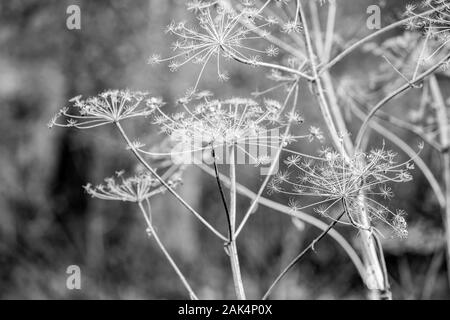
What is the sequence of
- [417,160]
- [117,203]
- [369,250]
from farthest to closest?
[117,203], [417,160], [369,250]

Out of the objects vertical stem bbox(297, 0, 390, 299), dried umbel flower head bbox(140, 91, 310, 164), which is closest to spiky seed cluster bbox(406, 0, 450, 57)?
vertical stem bbox(297, 0, 390, 299)

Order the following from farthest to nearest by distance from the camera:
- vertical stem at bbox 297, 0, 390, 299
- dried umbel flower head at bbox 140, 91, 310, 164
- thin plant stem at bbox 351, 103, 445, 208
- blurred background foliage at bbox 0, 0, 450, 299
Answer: blurred background foliage at bbox 0, 0, 450, 299 < thin plant stem at bbox 351, 103, 445, 208 < vertical stem at bbox 297, 0, 390, 299 < dried umbel flower head at bbox 140, 91, 310, 164

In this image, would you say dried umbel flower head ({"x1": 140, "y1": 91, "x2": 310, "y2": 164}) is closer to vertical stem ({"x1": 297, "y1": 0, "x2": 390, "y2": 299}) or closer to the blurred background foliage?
vertical stem ({"x1": 297, "y1": 0, "x2": 390, "y2": 299})

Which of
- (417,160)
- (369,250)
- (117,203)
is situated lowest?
(369,250)

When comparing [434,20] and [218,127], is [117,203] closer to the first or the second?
[218,127]

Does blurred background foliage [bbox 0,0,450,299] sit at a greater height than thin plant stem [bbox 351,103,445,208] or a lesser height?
greater

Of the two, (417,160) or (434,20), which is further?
(417,160)

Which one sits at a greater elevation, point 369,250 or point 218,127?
point 218,127

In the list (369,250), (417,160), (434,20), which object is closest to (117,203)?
(417,160)

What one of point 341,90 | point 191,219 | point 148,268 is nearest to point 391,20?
point 341,90
